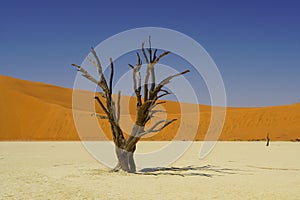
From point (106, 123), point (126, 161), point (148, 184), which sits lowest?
point (148, 184)

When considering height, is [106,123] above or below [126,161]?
above

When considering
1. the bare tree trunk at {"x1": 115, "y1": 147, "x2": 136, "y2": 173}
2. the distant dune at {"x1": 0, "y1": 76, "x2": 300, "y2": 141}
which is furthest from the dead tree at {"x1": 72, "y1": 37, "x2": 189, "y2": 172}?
the distant dune at {"x1": 0, "y1": 76, "x2": 300, "y2": 141}

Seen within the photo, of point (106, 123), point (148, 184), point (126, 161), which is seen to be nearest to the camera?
point (148, 184)

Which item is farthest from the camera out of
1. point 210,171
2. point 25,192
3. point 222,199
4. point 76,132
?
point 76,132

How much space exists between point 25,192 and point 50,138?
41164 millimetres

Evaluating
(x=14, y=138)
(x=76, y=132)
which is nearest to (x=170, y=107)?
(x=76, y=132)

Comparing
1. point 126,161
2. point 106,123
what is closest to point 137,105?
point 126,161

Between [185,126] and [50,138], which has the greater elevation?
[185,126]

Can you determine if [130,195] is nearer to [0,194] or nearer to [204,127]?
[0,194]

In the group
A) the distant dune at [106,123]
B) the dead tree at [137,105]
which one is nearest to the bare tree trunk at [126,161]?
the dead tree at [137,105]

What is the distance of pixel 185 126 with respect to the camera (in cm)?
6109

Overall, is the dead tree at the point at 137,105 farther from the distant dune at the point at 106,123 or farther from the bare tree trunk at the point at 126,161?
the distant dune at the point at 106,123

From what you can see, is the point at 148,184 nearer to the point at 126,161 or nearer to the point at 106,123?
the point at 126,161

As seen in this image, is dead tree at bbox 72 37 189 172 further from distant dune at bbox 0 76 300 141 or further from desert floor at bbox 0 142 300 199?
distant dune at bbox 0 76 300 141
